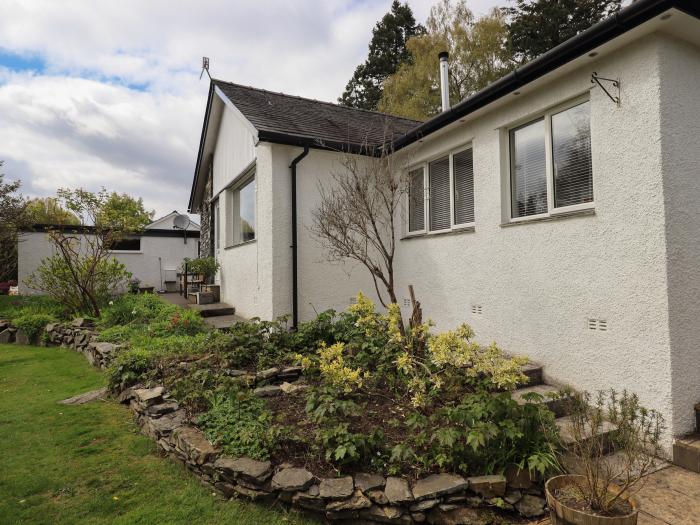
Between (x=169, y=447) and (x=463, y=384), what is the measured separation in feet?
10.4

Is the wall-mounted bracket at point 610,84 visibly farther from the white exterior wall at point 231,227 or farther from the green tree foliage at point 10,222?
the green tree foliage at point 10,222

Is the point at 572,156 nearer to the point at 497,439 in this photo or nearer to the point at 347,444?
the point at 497,439

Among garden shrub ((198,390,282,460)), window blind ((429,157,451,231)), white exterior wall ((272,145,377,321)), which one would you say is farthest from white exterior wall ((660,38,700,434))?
white exterior wall ((272,145,377,321))

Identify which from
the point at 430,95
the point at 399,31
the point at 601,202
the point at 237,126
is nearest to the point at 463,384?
the point at 601,202

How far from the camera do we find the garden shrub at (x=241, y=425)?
3557 millimetres

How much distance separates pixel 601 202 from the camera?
436cm

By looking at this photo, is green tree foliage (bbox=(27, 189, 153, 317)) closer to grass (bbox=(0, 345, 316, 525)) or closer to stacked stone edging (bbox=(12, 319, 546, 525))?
grass (bbox=(0, 345, 316, 525))

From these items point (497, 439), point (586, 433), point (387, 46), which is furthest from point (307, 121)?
point (387, 46)

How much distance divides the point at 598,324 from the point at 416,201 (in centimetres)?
418

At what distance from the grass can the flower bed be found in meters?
0.18

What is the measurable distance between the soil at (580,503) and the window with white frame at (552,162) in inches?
125

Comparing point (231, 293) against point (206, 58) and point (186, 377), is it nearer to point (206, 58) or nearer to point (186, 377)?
point (186, 377)

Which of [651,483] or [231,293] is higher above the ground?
[231,293]

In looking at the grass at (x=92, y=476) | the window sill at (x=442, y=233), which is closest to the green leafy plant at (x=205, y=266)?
the grass at (x=92, y=476)
